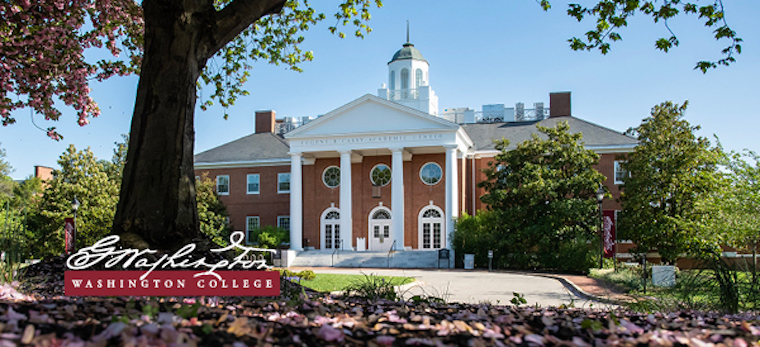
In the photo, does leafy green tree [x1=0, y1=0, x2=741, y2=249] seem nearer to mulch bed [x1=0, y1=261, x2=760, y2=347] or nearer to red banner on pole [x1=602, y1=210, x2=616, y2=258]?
mulch bed [x1=0, y1=261, x2=760, y2=347]

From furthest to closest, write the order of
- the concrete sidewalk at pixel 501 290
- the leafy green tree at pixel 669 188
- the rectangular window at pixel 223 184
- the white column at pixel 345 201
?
the rectangular window at pixel 223 184, the white column at pixel 345 201, the leafy green tree at pixel 669 188, the concrete sidewalk at pixel 501 290

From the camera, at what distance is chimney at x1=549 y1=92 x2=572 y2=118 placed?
41.7m

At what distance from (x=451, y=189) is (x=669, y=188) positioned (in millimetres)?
11382

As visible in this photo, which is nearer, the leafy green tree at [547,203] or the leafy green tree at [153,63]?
the leafy green tree at [153,63]

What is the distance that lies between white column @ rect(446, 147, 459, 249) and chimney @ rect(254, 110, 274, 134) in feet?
61.5

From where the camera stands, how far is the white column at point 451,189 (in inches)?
1308

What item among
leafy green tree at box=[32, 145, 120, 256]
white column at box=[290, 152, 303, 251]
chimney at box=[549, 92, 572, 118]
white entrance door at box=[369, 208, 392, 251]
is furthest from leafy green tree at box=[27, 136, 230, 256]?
chimney at box=[549, 92, 572, 118]

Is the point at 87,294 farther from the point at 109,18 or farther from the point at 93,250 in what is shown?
the point at 109,18

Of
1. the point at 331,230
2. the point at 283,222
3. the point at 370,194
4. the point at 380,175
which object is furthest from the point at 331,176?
the point at 283,222

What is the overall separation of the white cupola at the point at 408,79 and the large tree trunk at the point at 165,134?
41.2 m
